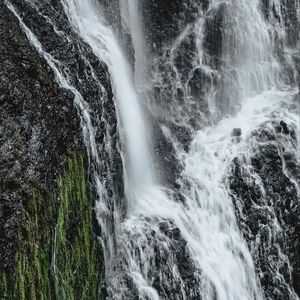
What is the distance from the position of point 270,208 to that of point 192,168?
7.48 feet

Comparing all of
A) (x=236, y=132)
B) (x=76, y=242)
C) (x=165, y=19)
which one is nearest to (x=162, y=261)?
(x=76, y=242)

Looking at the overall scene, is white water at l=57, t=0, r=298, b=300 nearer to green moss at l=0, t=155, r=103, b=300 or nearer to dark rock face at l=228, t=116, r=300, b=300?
dark rock face at l=228, t=116, r=300, b=300

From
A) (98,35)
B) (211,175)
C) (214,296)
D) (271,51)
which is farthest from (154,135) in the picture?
(271,51)

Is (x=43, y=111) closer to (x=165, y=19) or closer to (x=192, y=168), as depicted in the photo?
(x=192, y=168)

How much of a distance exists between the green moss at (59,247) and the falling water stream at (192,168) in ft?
2.24

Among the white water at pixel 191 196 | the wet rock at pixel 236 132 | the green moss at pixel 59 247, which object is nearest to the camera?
the green moss at pixel 59 247

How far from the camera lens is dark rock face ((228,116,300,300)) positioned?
11828 millimetres

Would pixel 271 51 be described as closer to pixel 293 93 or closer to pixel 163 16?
pixel 293 93

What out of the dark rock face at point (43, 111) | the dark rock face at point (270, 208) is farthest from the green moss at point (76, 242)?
the dark rock face at point (270, 208)

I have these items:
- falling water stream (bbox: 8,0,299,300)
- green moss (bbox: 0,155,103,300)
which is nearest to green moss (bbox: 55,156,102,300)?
green moss (bbox: 0,155,103,300)

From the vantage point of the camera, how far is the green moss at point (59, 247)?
24.9 feet

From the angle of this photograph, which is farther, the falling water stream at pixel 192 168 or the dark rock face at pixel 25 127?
the falling water stream at pixel 192 168

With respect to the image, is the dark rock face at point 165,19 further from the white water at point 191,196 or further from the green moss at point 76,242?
the green moss at point 76,242

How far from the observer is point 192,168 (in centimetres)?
1334
